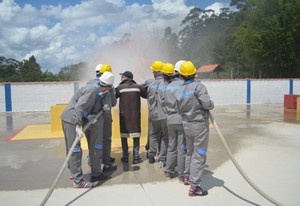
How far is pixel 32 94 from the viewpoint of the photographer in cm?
1827

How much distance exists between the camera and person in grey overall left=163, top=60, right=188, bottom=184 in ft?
17.4

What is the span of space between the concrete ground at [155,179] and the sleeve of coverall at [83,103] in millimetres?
1101

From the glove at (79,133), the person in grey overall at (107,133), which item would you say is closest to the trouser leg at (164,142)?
the person in grey overall at (107,133)

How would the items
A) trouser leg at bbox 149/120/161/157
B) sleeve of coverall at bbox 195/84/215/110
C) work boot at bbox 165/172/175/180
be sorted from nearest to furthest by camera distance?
sleeve of coverall at bbox 195/84/215/110, work boot at bbox 165/172/175/180, trouser leg at bbox 149/120/161/157

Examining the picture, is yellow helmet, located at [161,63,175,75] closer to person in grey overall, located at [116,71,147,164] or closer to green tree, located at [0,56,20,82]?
person in grey overall, located at [116,71,147,164]

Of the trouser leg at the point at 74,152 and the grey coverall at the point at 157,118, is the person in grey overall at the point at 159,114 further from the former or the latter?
the trouser leg at the point at 74,152

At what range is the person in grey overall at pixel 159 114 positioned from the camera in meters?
6.11

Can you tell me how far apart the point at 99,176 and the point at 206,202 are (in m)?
1.84

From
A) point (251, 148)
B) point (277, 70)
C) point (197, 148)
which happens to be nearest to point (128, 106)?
point (197, 148)

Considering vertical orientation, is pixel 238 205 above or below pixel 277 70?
below

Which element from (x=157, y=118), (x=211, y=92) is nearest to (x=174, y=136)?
(x=157, y=118)

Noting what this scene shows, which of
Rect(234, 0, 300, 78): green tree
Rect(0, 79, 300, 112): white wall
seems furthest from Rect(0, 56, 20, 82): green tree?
Rect(234, 0, 300, 78): green tree

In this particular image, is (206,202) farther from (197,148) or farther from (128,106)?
(128,106)

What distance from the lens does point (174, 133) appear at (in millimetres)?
5480
